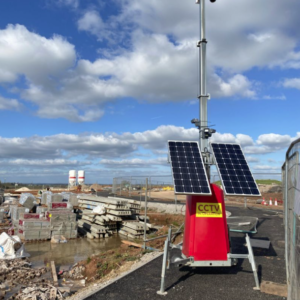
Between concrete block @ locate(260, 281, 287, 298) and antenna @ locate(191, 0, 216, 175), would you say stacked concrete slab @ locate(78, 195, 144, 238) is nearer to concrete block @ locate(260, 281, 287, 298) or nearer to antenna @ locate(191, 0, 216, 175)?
antenna @ locate(191, 0, 216, 175)

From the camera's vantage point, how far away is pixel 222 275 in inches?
257

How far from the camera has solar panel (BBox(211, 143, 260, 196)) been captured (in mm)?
6133

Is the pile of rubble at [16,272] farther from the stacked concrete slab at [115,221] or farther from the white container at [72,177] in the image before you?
the white container at [72,177]

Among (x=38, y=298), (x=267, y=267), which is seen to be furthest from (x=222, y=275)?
(x=38, y=298)

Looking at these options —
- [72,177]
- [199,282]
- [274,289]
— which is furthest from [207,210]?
[72,177]

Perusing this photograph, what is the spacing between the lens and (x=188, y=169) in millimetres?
6270

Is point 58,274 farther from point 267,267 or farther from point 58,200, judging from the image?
point 58,200

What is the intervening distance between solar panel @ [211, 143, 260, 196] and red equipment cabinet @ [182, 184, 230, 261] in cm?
31

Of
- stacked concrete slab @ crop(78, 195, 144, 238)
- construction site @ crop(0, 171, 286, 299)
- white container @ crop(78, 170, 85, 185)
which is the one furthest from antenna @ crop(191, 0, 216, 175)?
white container @ crop(78, 170, 85, 185)

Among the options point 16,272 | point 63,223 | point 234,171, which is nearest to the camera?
point 234,171

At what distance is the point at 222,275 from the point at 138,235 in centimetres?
987

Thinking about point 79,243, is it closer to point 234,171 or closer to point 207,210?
point 207,210

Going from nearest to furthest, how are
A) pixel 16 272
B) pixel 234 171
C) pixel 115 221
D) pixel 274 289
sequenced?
pixel 274 289 < pixel 234 171 < pixel 16 272 < pixel 115 221

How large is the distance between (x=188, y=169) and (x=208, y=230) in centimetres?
135
